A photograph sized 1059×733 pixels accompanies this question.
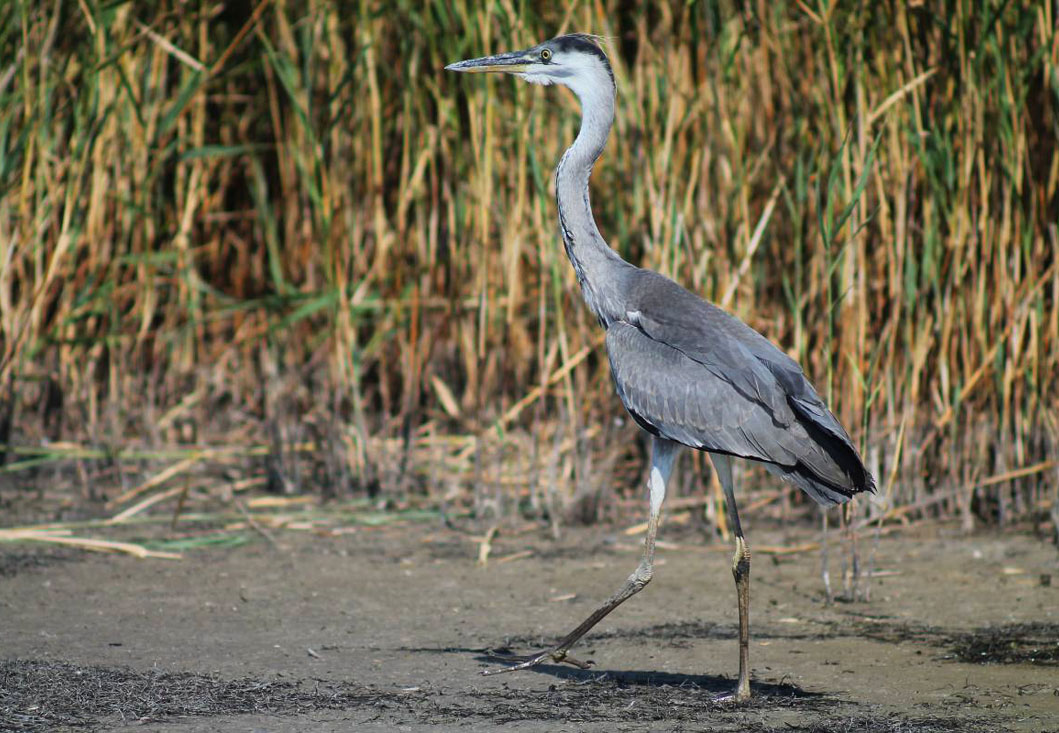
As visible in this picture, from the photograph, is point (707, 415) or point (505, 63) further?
point (505, 63)

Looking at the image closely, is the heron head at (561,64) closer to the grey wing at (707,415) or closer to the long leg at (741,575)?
the grey wing at (707,415)

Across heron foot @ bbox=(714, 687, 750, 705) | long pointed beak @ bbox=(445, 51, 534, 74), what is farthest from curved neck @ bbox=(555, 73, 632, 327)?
heron foot @ bbox=(714, 687, 750, 705)

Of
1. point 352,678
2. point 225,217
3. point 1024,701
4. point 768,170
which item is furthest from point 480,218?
point 1024,701

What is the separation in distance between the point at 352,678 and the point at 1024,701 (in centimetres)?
191

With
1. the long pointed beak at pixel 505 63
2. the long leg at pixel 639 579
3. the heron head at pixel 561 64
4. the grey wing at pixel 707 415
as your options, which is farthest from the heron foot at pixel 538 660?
the long pointed beak at pixel 505 63

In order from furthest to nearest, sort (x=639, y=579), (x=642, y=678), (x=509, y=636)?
(x=509, y=636)
(x=639, y=579)
(x=642, y=678)

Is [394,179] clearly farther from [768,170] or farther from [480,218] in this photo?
[768,170]

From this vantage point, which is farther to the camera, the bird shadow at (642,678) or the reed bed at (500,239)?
the reed bed at (500,239)

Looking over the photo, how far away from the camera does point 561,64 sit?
4.95 meters

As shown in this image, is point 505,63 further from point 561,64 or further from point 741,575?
point 741,575

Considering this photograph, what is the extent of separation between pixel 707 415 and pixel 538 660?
918 mm

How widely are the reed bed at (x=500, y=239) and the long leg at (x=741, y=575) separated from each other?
3.26ft

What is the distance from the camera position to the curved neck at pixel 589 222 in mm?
4711

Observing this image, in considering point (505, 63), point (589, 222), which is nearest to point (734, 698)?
point (589, 222)
